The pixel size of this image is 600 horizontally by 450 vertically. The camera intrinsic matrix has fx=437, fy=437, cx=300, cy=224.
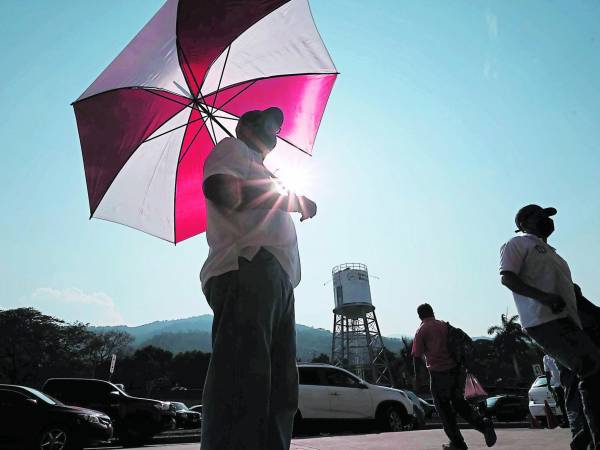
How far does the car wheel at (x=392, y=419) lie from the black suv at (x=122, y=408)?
5.31 meters

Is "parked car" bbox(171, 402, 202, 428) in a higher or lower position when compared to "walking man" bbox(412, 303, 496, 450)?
lower

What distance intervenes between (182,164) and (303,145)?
987 millimetres

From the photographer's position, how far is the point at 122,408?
10.6m

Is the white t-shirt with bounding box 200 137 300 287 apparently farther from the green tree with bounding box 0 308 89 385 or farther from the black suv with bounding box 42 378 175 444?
the green tree with bounding box 0 308 89 385

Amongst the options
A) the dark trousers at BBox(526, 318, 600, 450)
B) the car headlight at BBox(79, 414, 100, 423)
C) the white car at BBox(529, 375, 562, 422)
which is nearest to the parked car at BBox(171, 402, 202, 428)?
the car headlight at BBox(79, 414, 100, 423)

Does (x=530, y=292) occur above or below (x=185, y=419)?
above

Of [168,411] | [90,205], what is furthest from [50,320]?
[90,205]

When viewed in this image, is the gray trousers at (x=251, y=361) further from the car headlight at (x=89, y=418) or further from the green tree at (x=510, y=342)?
the green tree at (x=510, y=342)

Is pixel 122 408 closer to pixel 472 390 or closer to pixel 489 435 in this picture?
pixel 472 390

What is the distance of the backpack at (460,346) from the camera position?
4504 mm

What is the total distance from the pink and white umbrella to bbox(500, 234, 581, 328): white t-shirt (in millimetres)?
1739

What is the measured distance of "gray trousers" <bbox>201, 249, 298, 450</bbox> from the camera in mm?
1478

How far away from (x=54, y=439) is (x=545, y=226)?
857 centimetres

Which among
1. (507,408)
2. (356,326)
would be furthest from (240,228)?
(356,326)
